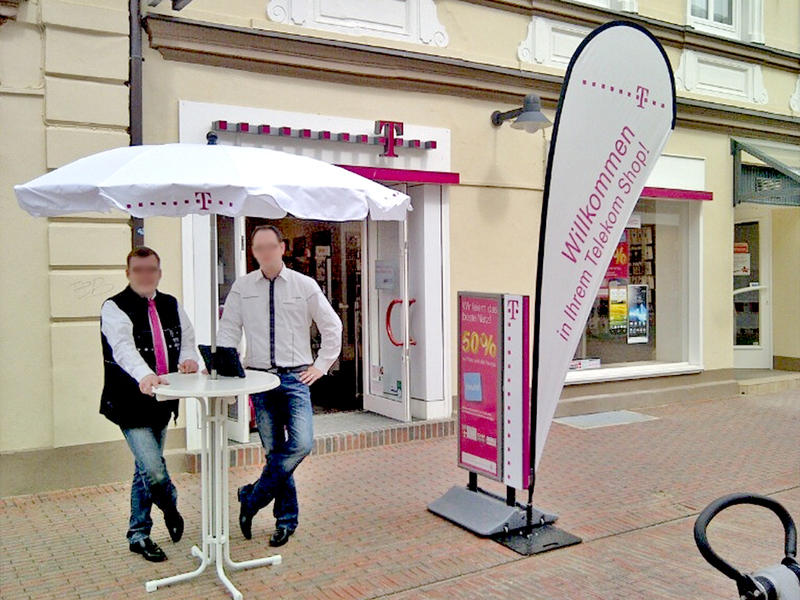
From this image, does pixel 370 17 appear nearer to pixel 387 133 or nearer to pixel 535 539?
pixel 387 133

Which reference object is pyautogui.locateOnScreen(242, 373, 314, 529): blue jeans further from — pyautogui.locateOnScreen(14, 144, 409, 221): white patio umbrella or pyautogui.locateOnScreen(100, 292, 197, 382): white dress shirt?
pyautogui.locateOnScreen(14, 144, 409, 221): white patio umbrella

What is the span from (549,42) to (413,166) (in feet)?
8.01

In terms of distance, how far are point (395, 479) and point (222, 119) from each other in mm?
3383

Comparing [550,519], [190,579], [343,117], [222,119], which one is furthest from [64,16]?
[550,519]

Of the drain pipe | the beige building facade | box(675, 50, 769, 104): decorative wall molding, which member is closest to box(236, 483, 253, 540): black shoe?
the beige building facade

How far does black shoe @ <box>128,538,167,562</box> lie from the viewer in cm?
475

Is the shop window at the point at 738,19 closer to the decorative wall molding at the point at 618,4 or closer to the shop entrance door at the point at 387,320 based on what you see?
the decorative wall molding at the point at 618,4

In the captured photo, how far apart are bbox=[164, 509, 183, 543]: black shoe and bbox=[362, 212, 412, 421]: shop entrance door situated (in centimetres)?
340

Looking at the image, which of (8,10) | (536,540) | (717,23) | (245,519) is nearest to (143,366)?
(245,519)

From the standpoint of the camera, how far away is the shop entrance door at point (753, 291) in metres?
12.2

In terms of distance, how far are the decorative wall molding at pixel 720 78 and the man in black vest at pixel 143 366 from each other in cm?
766

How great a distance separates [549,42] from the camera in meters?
9.04

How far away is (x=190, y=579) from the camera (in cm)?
448

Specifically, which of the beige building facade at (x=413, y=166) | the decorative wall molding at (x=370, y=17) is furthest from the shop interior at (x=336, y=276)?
the decorative wall molding at (x=370, y=17)
